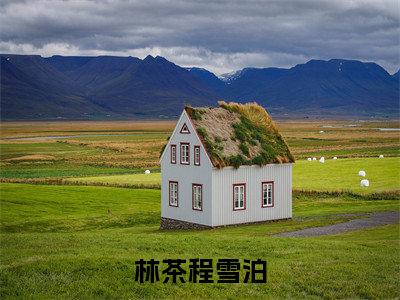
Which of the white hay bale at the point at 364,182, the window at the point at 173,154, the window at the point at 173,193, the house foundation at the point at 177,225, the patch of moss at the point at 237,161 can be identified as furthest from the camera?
the white hay bale at the point at 364,182

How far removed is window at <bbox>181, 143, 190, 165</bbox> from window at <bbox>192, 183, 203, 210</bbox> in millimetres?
2043

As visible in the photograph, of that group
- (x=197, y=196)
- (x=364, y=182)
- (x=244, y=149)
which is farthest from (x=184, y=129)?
(x=364, y=182)

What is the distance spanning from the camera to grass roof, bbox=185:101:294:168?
47438 mm

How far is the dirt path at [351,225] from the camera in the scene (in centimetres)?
3825

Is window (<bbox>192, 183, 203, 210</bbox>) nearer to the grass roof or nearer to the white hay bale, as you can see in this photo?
the grass roof

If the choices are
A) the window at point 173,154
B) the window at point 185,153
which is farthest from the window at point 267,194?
the window at point 173,154

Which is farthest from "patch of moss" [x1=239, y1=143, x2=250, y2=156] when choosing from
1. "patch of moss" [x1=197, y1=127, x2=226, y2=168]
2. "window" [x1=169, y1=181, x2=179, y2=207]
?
"window" [x1=169, y1=181, x2=179, y2=207]

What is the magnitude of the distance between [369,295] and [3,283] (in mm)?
12044

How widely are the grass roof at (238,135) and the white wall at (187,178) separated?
794 mm

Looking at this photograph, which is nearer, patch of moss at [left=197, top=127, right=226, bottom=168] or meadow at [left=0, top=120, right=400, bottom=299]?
meadow at [left=0, top=120, right=400, bottom=299]

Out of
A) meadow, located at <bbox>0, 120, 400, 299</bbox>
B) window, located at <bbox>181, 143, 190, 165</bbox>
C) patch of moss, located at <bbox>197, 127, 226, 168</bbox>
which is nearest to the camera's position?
meadow, located at <bbox>0, 120, 400, 299</bbox>

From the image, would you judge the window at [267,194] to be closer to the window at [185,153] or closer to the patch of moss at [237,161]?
the patch of moss at [237,161]

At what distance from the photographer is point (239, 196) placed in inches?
1874

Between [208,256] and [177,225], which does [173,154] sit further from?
[208,256]
